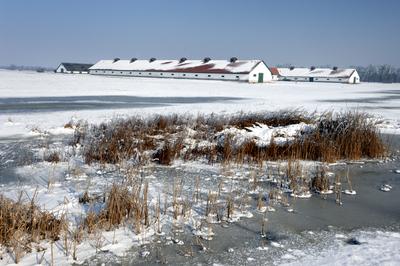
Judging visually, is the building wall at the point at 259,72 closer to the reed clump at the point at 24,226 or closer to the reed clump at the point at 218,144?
the reed clump at the point at 218,144

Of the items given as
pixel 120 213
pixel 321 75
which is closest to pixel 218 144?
pixel 120 213

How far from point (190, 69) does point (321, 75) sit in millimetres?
35323

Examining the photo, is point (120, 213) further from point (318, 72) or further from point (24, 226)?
point (318, 72)

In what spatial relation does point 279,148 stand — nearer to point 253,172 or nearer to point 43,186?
point 253,172

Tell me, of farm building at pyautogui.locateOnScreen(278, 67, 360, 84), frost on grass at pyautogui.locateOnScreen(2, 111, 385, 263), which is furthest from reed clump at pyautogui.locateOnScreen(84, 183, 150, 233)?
farm building at pyautogui.locateOnScreen(278, 67, 360, 84)

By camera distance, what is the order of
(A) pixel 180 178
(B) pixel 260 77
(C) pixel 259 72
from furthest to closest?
(B) pixel 260 77 < (C) pixel 259 72 < (A) pixel 180 178

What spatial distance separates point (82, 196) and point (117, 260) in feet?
7.25

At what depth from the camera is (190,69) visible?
76.6 m

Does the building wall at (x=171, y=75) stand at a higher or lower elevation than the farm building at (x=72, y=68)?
lower

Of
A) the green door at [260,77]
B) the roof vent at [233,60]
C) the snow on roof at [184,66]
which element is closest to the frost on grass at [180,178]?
the green door at [260,77]

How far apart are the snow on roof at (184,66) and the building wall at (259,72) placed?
2.12 ft

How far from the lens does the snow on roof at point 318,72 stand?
91.7 m

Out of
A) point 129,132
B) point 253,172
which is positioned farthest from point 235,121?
point 253,172

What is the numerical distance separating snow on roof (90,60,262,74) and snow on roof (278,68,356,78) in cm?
2868
